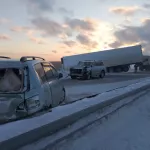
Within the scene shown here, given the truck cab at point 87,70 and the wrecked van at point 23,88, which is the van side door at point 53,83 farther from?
the truck cab at point 87,70

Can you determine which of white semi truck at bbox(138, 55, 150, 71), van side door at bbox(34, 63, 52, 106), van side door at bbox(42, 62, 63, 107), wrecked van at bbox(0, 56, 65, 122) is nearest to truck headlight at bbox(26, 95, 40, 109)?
wrecked van at bbox(0, 56, 65, 122)

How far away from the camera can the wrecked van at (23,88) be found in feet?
21.2

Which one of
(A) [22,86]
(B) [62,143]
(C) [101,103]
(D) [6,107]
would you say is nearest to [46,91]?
(A) [22,86]

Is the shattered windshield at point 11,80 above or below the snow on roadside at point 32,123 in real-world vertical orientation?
above

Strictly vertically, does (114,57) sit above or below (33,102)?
above

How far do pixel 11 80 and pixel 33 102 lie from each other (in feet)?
2.23

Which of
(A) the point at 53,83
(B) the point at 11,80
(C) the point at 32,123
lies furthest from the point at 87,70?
(C) the point at 32,123

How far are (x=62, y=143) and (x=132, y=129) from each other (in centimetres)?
223

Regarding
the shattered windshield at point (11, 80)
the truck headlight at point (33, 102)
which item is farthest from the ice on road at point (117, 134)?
the shattered windshield at point (11, 80)

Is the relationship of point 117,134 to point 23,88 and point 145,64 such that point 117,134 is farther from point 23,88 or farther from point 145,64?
point 145,64

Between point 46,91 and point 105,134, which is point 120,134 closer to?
point 105,134

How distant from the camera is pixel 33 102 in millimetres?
7008

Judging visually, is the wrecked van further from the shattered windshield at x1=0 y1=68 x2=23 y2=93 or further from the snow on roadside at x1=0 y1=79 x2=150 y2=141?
the snow on roadside at x1=0 y1=79 x2=150 y2=141

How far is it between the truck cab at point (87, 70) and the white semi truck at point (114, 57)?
1781cm
